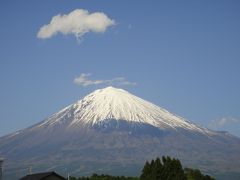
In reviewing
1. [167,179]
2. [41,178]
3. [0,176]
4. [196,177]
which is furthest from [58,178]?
[196,177]

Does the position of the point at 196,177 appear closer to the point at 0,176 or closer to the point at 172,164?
the point at 172,164

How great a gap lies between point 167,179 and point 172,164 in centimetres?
214

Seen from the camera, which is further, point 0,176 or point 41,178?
point 0,176

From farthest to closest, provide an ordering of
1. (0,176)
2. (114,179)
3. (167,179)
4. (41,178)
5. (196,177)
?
(114,179) → (196,177) → (167,179) → (0,176) → (41,178)

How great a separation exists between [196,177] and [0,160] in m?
35.6

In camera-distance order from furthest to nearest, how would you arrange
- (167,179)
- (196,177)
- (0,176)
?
(196,177) < (167,179) < (0,176)

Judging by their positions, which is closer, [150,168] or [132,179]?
[150,168]

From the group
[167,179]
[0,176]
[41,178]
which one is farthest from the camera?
[167,179]

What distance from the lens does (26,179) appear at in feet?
230

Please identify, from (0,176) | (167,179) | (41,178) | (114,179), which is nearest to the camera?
(41,178)

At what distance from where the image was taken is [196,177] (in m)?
92.7

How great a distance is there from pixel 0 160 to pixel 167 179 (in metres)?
23.1

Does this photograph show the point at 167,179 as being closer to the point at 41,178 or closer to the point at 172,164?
the point at 172,164

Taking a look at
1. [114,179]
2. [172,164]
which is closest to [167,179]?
[172,164]
